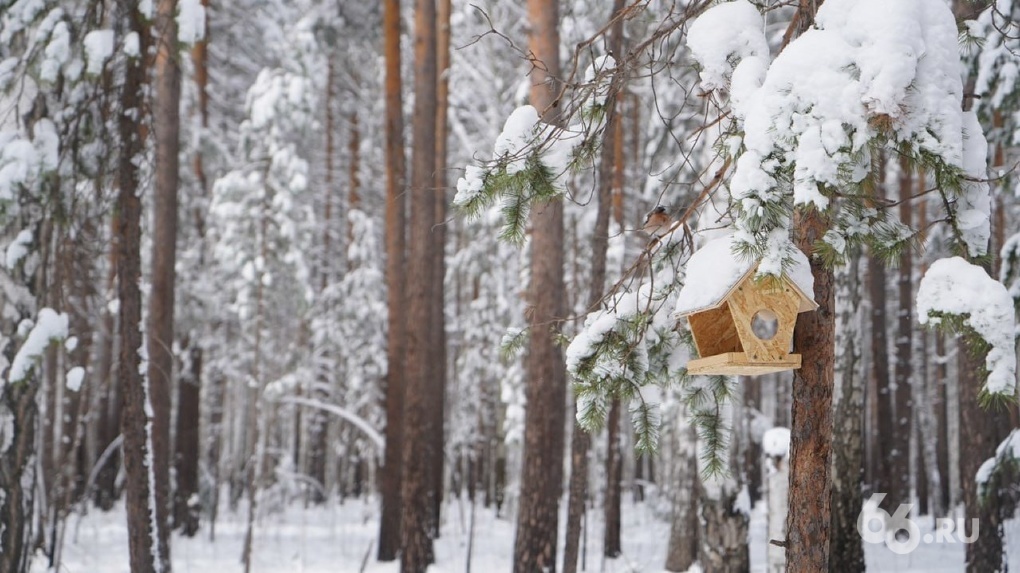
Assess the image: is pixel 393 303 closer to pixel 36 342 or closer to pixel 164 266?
pixel 164 266

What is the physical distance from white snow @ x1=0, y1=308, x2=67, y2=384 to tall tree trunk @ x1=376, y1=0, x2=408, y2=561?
16.5 ft

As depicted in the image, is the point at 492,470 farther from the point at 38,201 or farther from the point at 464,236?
the point at 38,201

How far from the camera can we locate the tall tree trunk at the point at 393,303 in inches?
442

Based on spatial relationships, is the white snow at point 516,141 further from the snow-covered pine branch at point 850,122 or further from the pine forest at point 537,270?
the snow-covered pine branch at point 850,122

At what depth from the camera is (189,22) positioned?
6684 millimetres

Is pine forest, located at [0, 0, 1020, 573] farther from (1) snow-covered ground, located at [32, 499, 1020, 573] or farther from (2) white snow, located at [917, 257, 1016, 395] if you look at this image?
(1) snow-covered ground, located at [32, 499, 1020, 573]

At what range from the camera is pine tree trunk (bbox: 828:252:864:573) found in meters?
7.19

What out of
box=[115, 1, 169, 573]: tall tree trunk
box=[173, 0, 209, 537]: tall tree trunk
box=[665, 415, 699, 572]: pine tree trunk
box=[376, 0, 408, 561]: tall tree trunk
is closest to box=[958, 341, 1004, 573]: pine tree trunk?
box=[665, 415, 699, 572]: pine tree trunk

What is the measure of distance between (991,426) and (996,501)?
0.80 meters

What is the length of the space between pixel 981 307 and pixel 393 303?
9386mm

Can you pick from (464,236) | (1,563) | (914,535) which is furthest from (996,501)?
(464,236)

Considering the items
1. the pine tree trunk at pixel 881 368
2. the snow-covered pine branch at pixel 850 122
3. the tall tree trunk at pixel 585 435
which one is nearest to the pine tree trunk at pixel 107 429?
the tall tree trunk at pixel 585 435

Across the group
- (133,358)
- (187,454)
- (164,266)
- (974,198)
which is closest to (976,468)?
(974,198)

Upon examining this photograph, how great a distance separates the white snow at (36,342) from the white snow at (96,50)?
1.93 meters
